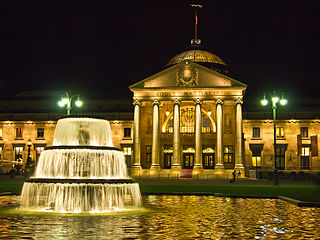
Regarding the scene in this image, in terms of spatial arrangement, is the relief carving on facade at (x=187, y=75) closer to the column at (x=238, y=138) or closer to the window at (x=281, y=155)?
the column at (x=238, y=138)

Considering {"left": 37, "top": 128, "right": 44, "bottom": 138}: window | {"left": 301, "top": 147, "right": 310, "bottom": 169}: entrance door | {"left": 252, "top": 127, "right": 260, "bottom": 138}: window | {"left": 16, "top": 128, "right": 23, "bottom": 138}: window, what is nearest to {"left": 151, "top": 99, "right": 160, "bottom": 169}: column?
{"left": 252, "top": 127, "right": 260, "bottom": 138}: window

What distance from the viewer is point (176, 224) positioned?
16.6m

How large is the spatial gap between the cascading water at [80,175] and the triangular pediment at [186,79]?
5018 centimetres

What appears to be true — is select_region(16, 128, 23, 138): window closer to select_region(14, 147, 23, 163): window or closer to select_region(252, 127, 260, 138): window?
select_region(14, 147, 23, 163): window

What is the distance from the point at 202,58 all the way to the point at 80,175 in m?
71.3

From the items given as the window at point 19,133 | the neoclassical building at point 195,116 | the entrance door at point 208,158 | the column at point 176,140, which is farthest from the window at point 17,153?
the entrance door at point 208,158

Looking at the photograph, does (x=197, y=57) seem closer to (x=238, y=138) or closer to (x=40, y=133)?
(x=238, y=138)

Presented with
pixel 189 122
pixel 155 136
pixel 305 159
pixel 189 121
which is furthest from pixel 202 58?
pixel 305 159

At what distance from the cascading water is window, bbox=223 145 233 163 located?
56.1 metres

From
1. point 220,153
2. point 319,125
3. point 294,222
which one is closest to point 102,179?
point 294,222

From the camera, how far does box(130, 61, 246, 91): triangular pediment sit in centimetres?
7156

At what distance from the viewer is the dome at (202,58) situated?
88.9 m

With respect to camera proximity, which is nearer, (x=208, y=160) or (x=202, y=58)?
(x=208, y=160)

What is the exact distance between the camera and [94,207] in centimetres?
1969
